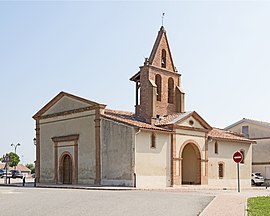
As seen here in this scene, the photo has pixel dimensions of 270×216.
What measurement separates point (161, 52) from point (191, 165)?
9891mm

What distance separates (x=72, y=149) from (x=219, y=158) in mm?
12814

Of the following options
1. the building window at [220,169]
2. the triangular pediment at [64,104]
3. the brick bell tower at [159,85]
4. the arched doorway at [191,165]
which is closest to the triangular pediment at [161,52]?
the brick bell tower at [159,85]

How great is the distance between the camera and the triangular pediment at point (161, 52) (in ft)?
119

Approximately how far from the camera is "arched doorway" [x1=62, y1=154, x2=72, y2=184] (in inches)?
1407

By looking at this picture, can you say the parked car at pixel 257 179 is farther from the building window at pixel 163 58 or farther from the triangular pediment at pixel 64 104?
the triangular pediment at pixel 64 104

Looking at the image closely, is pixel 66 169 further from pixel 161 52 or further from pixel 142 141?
pixel 161 52

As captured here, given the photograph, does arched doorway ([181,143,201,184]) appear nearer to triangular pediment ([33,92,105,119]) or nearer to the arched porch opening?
triangular pediment ([33,92,105,119])

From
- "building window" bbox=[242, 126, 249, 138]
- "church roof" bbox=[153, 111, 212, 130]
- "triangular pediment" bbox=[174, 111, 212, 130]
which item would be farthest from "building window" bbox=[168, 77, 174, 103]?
"building window" bbox=[242, 126, 249, 138]

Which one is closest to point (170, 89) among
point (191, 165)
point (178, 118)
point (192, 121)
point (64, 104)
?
point (192, 121)

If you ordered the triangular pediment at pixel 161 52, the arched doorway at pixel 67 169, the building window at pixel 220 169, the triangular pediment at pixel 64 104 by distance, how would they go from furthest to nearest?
the building window at pixel 220 169 → the triangular pediment at pixel 161 52 → the arched doorway at pixel 67 169 → the triangular pediment at pixel 64 104

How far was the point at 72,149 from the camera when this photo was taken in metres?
35.2

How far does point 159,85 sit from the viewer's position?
3609 centimetres

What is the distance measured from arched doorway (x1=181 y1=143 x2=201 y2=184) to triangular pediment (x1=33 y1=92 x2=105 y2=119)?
9.12m

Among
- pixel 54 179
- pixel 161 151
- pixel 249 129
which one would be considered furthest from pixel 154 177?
pixel 249 129
